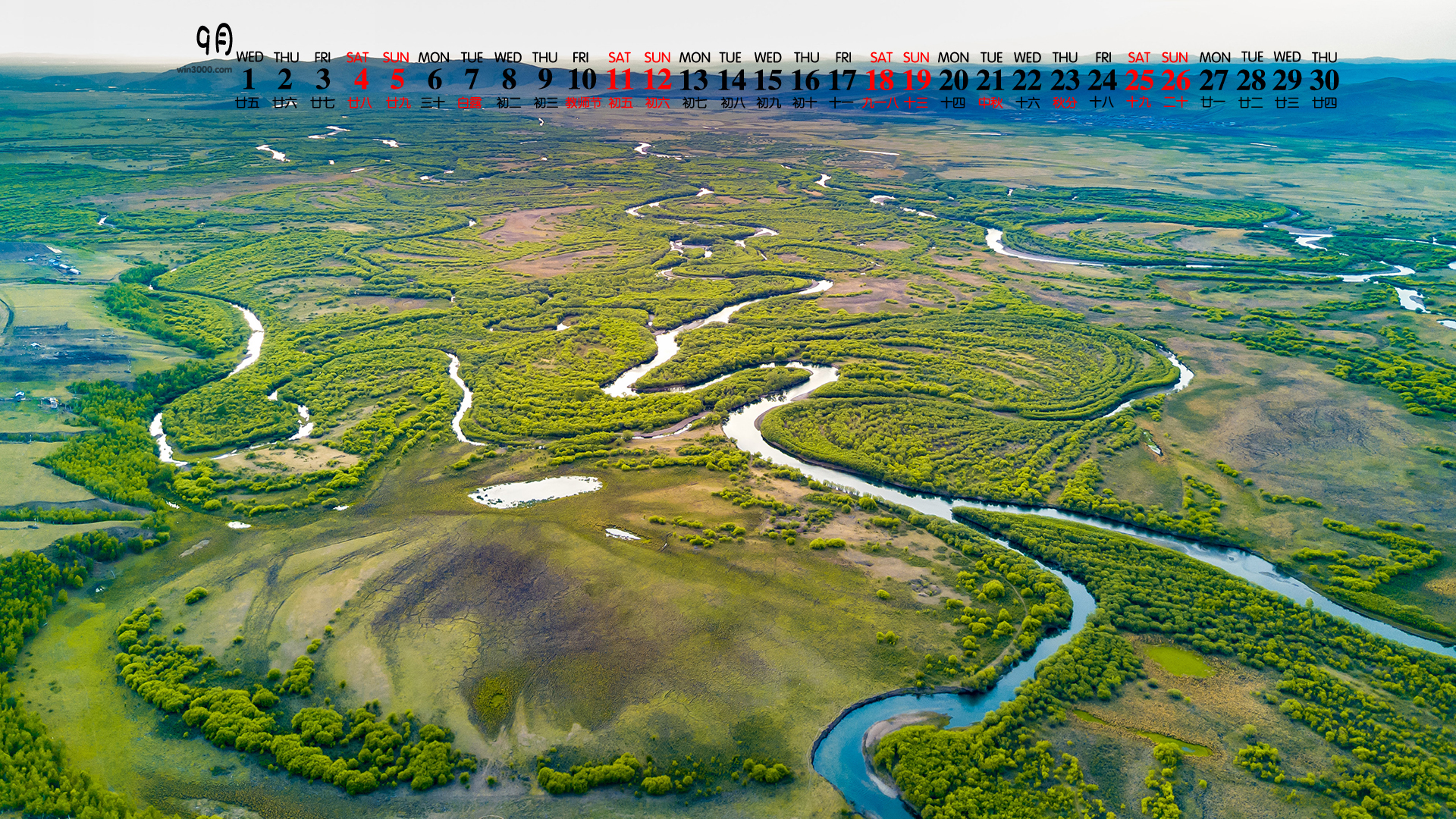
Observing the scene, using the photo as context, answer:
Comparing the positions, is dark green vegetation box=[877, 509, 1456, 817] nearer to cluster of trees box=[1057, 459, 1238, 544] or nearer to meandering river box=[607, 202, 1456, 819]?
meandering river box=[607, 202, 1456, 819]

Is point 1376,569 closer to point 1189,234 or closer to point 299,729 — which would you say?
point 299,729

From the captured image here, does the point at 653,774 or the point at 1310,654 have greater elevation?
the point at 1310,654

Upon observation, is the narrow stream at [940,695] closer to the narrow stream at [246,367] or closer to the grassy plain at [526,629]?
the grassy plain at [526,629]

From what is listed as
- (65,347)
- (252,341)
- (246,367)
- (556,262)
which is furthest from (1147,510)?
(65,347)

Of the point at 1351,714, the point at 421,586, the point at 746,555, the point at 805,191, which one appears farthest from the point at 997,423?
the point at 805,191

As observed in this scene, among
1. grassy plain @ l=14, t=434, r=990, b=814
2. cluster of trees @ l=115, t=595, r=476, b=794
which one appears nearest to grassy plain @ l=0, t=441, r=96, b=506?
grassy plain @ l=14, t=434, r=990, b=814

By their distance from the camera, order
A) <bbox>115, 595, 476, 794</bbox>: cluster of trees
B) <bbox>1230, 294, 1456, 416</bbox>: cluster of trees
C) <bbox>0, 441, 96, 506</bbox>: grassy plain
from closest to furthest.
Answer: <bbox>115, 595, 476, 794</bbox>: cluster of trees < <bbox>0, 441, 96, 506</bbox>: grassy plain < <bbox>1230, 294, 1456, 416</bbox>: cluster of trees
